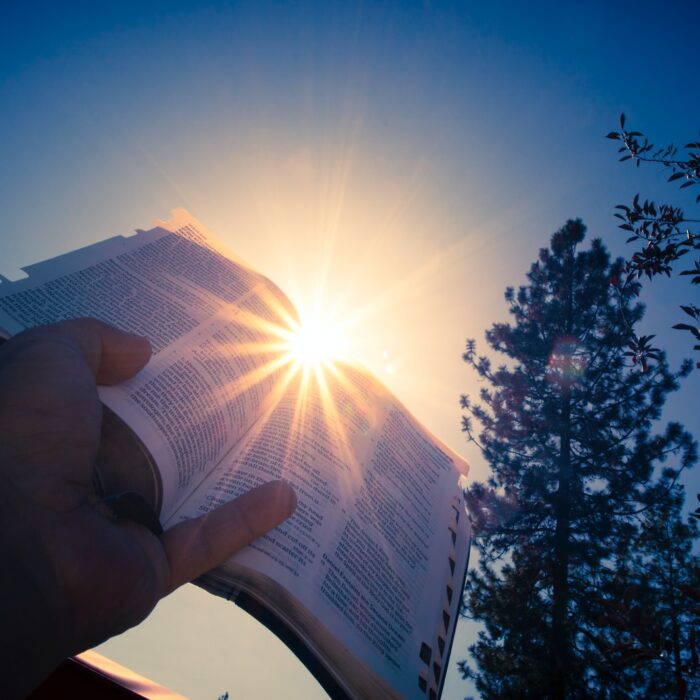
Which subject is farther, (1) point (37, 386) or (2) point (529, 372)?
(2) point (529, 372)

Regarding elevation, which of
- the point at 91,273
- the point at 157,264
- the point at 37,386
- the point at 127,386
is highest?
the point at 157,264

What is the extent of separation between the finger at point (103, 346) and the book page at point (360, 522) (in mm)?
536

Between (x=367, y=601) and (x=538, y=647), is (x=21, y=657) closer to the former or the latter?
(x=367, y=601)

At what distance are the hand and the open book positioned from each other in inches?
5.3

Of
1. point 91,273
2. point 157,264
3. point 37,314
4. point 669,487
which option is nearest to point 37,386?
point 37,314

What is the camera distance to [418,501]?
75.4 inches

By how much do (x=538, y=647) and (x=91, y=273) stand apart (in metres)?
8.66

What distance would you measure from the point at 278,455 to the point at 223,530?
421 millimetres

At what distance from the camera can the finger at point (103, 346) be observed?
1210mm

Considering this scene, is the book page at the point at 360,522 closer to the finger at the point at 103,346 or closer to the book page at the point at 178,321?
the book page at the point at 178,321

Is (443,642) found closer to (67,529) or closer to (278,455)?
(278,455)

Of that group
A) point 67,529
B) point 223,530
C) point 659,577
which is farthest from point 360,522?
point 659,577

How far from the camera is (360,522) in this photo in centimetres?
162

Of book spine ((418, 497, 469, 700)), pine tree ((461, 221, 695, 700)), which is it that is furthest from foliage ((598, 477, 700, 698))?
book spine ((418, 497, 469, 700))
